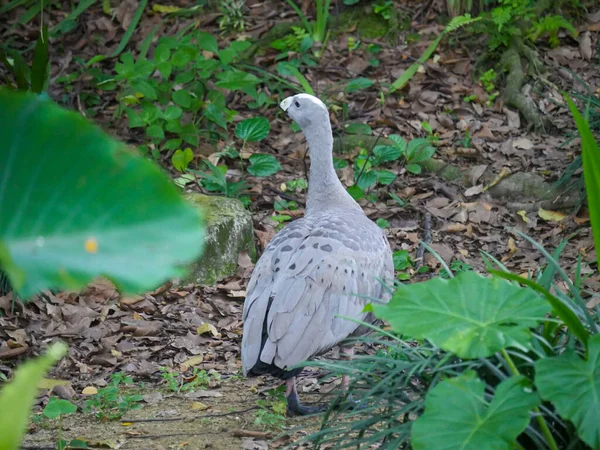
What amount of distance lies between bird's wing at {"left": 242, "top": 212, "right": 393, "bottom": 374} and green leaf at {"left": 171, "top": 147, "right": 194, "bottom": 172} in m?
2.13

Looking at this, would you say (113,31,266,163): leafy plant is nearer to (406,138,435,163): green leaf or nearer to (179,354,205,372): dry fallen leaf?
(406,138,435,163): green leaf

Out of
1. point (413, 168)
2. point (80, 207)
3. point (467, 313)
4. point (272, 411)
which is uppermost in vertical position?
point (80, 207)

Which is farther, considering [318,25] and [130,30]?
[130,30]

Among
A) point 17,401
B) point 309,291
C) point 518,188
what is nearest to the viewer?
point 17,401

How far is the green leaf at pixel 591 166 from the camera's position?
2451mm

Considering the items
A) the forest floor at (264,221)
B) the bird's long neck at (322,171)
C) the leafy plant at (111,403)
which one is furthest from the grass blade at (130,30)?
the leafy plant at (111,403)

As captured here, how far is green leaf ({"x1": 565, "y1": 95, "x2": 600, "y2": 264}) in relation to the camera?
2.45 meters

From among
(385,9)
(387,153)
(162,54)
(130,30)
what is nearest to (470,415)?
(387,153)

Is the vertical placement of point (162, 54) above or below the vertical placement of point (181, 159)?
above

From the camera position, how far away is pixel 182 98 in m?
6.59

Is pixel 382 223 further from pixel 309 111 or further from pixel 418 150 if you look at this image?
pixel 309 111

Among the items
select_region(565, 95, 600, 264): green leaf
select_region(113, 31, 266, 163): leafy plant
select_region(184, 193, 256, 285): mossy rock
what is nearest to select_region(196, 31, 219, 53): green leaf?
select_region(113, 31, 266, 163): leafy plant

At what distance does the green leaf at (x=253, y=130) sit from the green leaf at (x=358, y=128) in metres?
0.99

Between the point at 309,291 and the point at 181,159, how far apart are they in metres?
2.68
